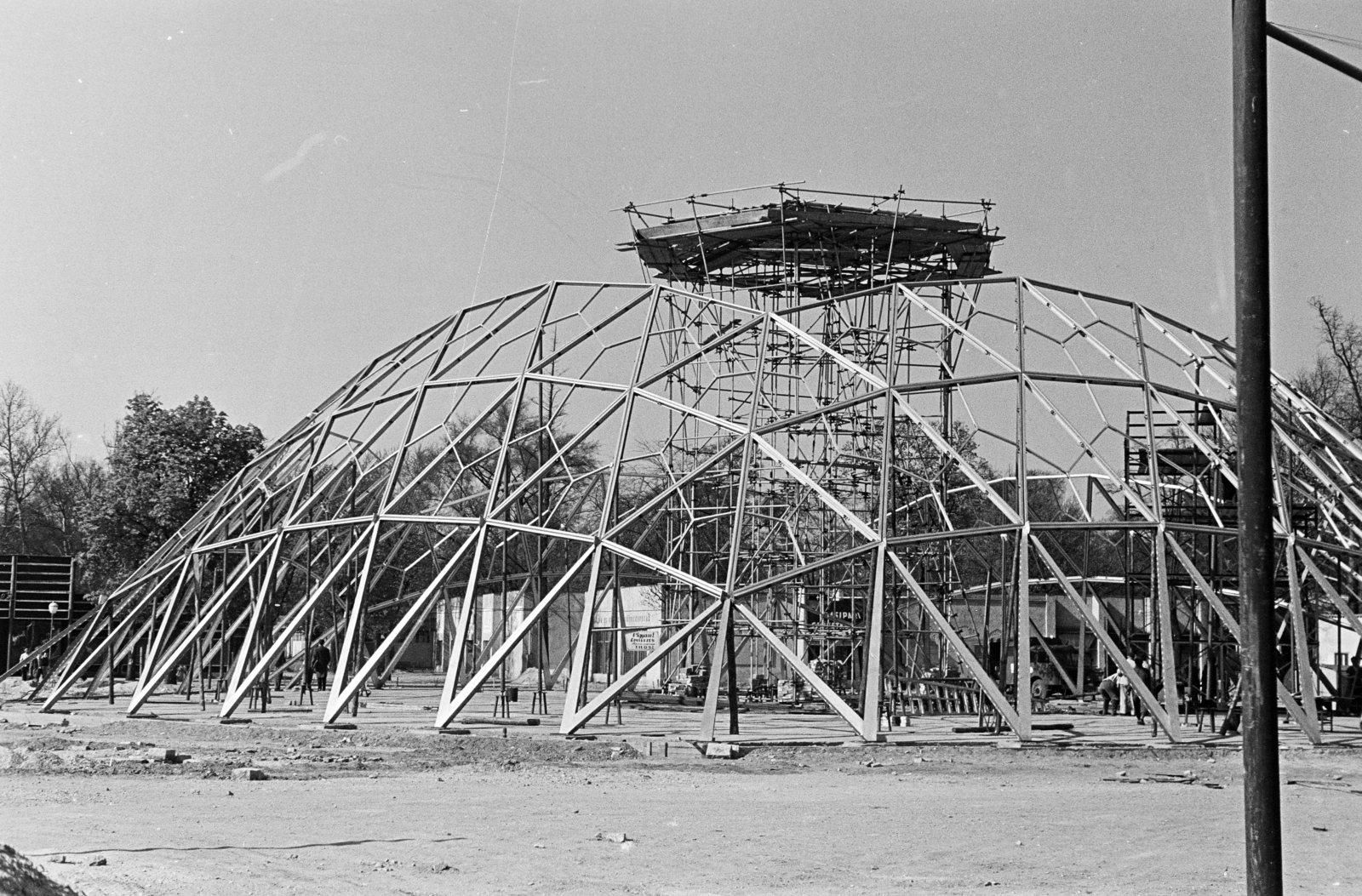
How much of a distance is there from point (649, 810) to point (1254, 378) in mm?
10790

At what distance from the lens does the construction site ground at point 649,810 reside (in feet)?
41.8

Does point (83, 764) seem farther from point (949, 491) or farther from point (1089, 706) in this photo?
point (1089, 706)

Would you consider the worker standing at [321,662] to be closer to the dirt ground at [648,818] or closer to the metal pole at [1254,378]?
the dirt ground at [648,818]

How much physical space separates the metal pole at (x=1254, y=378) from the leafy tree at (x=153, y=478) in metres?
46.3

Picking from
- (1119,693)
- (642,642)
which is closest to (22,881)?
(1119,693)

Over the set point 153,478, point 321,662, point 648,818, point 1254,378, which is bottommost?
point 648,818

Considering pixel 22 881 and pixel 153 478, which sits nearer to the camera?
pixel 22 881

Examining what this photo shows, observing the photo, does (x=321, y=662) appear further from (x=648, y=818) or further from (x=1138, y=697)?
(x=648, y=818)

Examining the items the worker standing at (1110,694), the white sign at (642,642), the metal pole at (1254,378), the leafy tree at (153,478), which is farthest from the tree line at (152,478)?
the metal pole at (1254,378)

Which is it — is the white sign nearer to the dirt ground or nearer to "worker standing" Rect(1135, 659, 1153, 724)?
"worker standing" Rect(1135, 659, 1153, 724)

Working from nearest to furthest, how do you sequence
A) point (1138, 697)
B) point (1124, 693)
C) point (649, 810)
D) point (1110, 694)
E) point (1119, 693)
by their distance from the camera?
point (649, 810)
point (1138, 697)
point (1124, 693)
point (1110, 694)
point (1119, 693)

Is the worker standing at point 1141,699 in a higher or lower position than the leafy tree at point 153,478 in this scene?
lower

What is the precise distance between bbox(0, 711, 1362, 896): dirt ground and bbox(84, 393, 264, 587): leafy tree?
25.5 meters

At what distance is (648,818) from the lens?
54.0 ft
